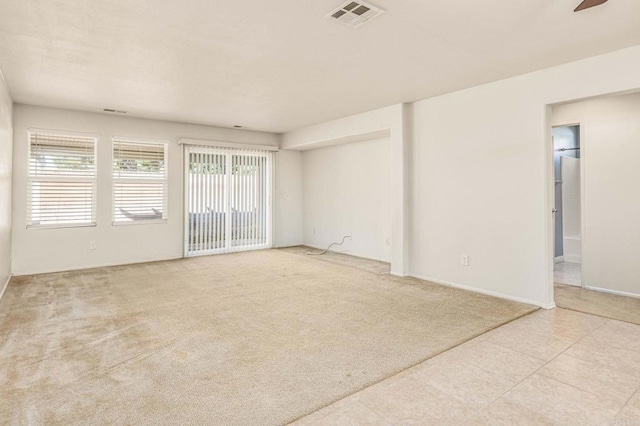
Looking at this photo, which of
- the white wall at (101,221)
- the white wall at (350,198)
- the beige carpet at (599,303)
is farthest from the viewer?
the white wall at (350,198)

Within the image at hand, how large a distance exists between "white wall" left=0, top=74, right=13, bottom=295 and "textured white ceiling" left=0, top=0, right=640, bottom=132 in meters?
0.29

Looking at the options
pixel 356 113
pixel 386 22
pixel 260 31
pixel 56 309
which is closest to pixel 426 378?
pixel 386 22

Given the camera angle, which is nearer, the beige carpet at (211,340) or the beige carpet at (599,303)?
the beige carpet at (211,340)

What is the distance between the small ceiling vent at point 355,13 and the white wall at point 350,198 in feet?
11.4

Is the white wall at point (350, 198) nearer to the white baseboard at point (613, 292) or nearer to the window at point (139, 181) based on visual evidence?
the white baseboard at point (613, 292)

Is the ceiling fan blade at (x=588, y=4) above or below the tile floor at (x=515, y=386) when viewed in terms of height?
above

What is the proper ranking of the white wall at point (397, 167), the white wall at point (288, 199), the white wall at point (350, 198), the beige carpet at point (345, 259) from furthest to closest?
1. the white wall at point (288, 199)
2. the white wall at point (350, 198)
3. the beige carpet at point (345, 259)
4. the white wall at point (397, 167)

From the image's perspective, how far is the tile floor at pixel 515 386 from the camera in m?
1.83

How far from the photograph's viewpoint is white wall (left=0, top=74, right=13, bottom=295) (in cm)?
386

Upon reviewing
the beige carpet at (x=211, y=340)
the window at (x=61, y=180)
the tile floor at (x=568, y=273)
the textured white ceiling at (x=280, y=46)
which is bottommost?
the beige carpet at (x=211, y=340)

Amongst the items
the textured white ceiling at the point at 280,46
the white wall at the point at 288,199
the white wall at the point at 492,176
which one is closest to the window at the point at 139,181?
the textured white ceiling at the point at 280,46

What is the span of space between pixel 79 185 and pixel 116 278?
168cm

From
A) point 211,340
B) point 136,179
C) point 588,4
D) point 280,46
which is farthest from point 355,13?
point 136,179

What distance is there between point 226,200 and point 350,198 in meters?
2.37
